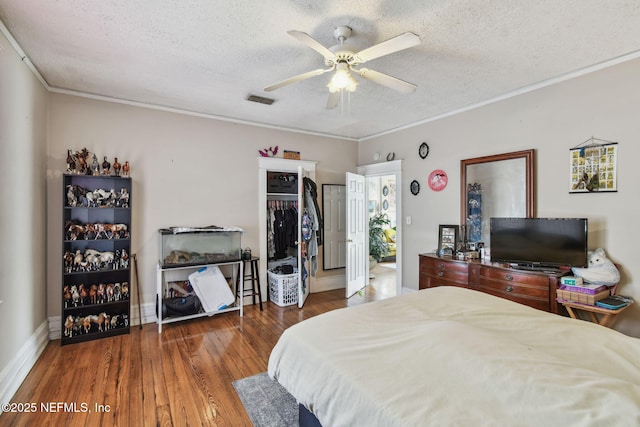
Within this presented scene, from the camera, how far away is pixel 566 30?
6.89 ft

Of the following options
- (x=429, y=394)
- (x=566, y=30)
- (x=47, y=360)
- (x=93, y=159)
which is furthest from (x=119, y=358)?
(x=566, y=30)

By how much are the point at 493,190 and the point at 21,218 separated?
4419mm

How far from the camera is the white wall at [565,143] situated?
2.51 meters

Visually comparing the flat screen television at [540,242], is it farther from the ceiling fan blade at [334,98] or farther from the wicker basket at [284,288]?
the wicker basket at [284,288]

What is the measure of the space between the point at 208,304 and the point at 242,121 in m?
2.39

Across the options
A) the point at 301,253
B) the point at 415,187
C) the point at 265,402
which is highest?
the point at 415,187

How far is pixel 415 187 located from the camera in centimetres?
434

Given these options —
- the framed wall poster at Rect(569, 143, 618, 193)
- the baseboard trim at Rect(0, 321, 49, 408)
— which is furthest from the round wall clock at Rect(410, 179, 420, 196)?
the baseboard trim at Rect(0, 321, 49, 408)

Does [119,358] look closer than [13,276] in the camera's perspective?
No

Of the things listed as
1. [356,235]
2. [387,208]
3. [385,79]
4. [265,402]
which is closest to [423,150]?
[356,235]

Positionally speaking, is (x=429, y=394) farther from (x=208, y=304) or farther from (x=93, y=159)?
(x=93, y=159)

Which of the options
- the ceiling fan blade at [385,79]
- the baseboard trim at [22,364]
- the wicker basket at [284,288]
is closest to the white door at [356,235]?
the wicker basket at [284,288]

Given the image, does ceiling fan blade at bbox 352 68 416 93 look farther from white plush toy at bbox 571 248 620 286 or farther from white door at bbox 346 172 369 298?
white door at bbox 346 172 369 298

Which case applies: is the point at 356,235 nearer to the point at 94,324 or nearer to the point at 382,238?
the point at 382,238
